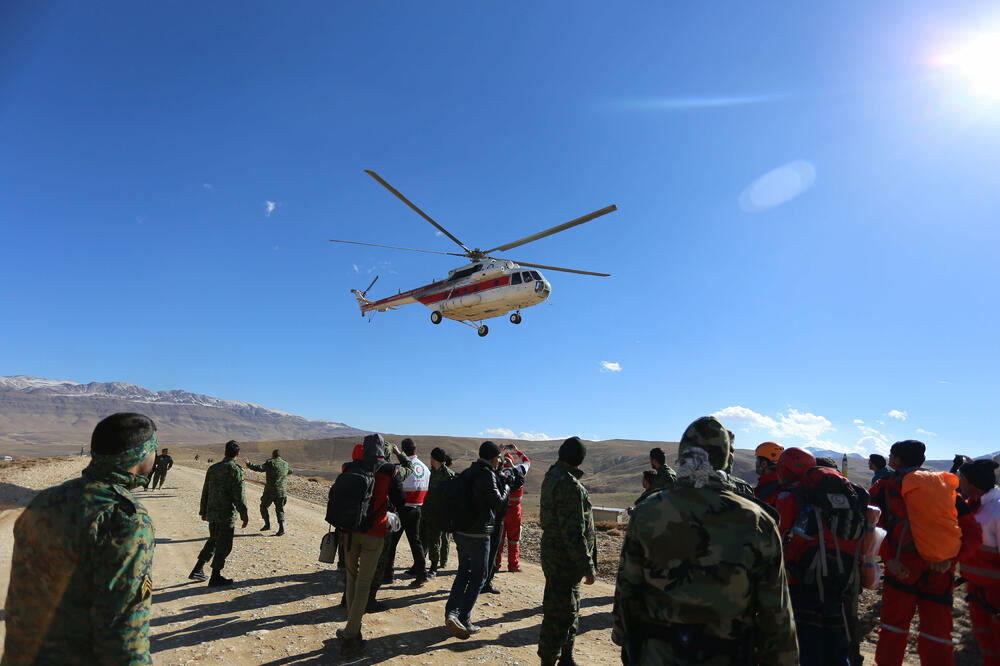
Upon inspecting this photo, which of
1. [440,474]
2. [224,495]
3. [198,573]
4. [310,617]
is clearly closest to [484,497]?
[310,617]

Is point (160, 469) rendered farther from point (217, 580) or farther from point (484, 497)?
point (484, 497)

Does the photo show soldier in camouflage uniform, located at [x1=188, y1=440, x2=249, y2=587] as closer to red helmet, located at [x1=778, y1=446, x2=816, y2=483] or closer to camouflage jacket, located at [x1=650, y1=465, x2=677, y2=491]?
camouflage jacket, located at [x1=650, y1=465, x2=677, y2=491]

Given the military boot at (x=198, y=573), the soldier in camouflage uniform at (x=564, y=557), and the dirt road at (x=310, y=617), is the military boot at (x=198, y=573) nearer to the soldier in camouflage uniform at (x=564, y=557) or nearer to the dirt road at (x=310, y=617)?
the dirt road at (x=310, y=617)

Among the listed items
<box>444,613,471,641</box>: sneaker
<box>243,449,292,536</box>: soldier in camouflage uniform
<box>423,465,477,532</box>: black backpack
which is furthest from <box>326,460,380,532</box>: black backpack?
<box>243,449,292,536</box>: soldier in camouflage uniform

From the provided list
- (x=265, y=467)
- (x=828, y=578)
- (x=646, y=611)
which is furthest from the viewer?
(x=265, y=467)

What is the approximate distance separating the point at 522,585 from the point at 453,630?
11.1ft

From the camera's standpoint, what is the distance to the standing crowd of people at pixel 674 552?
92.1 inches

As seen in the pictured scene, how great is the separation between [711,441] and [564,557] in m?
2.51

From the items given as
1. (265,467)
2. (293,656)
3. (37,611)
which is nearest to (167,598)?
(293,656)

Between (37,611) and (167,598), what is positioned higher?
(37,611)

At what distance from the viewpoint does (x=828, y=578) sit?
369cm

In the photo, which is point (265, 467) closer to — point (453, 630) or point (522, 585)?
point (522, 585)

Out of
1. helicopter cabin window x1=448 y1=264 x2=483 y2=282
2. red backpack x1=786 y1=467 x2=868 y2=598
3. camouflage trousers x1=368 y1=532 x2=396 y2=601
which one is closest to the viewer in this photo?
red backpack x1=786 y1=467 x2=868 y2=598

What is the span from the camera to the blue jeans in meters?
5.61
